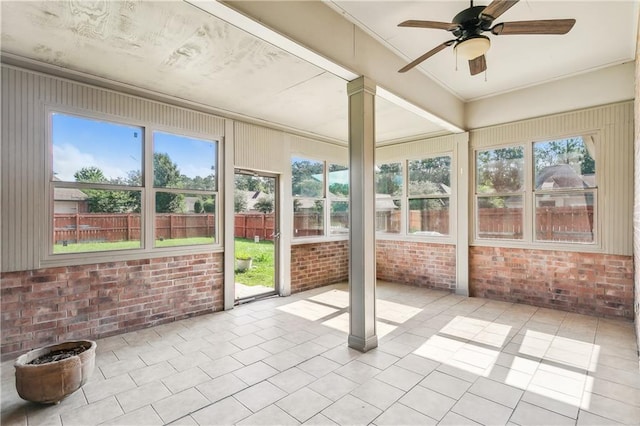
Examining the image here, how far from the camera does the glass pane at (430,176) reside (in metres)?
5.95

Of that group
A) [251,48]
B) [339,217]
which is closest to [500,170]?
[339,217]

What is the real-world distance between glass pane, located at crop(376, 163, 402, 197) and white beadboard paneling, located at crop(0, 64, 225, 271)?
17.3ft

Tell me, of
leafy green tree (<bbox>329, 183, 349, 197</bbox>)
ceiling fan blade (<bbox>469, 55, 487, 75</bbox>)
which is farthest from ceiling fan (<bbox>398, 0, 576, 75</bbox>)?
leafy green tree (<bbox>329, 183, 349, 197</bbox>)

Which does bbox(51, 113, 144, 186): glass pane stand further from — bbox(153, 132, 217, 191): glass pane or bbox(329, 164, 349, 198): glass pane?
bbox(329, 164, 349, 198): glass pane

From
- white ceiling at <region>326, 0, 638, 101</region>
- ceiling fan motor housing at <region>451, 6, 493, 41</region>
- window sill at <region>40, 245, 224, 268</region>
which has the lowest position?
window sill at <region>40, 245, 224, 268</region>

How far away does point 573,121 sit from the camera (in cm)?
456

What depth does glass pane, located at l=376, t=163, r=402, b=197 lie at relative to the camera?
6730 millimetres

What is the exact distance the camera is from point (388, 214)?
271 inches

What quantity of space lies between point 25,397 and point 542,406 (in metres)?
3.91

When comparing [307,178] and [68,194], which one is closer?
[68,194]

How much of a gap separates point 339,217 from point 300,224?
1.13 m

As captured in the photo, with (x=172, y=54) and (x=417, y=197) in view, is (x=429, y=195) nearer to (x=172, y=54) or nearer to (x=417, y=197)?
(x=417, y=197)

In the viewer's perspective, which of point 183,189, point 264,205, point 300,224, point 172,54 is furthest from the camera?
point 300,224

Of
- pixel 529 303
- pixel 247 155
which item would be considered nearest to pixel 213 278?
pixel 247 155
